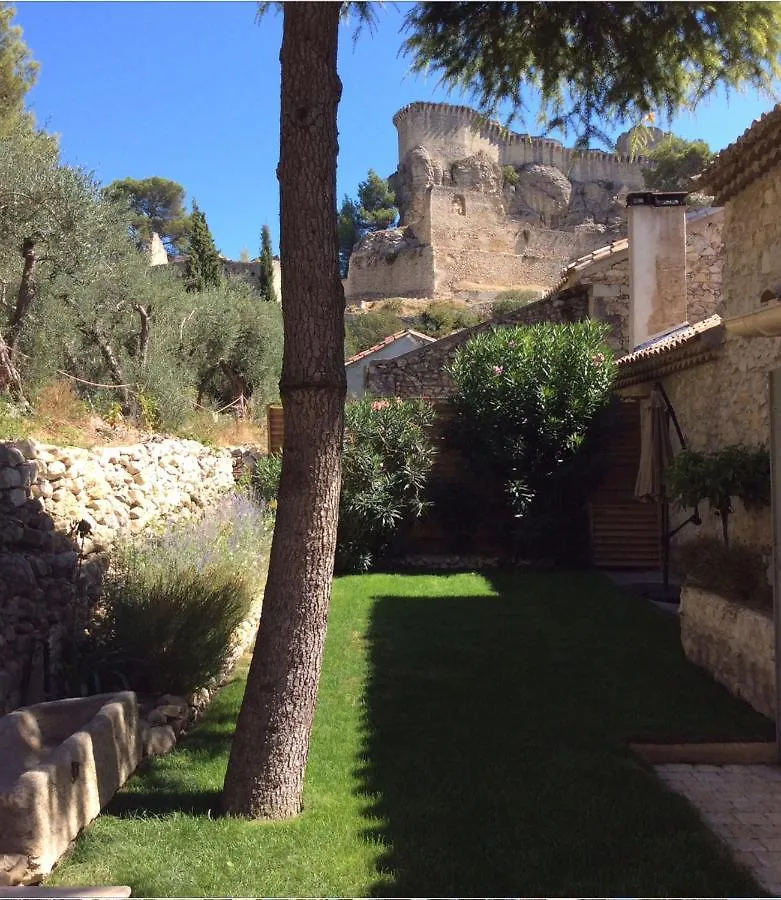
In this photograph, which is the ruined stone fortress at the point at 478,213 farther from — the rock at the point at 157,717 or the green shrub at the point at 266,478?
the rock at the point at 157,717

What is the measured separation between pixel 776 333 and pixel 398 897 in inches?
114

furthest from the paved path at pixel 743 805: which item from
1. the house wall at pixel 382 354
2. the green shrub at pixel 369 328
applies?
the green shrub at pixel 369 328

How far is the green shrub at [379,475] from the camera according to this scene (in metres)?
9.88

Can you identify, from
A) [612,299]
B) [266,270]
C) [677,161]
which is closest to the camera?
[612,299]

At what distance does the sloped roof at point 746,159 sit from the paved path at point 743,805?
13.1 ft

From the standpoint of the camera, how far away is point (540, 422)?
9.85 metres

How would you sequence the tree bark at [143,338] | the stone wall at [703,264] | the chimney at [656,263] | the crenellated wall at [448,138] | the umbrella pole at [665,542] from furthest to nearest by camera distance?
the crenellated wall at [448,138]
the tree bark at [143,338]
the stone wall at [703,264]
the chimney at [656,263]
the umbrella pole at [665,542]

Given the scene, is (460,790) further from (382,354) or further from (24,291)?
(382,354)

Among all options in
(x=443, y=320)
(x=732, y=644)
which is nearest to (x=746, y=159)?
(x=732, y=644)

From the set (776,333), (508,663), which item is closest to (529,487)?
(508,663)

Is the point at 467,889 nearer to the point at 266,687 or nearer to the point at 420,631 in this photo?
the point at 266,687

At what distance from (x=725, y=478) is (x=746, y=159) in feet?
7.81

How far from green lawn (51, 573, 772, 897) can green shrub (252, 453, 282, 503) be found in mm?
3874

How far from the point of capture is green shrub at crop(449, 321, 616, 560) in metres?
9.86
